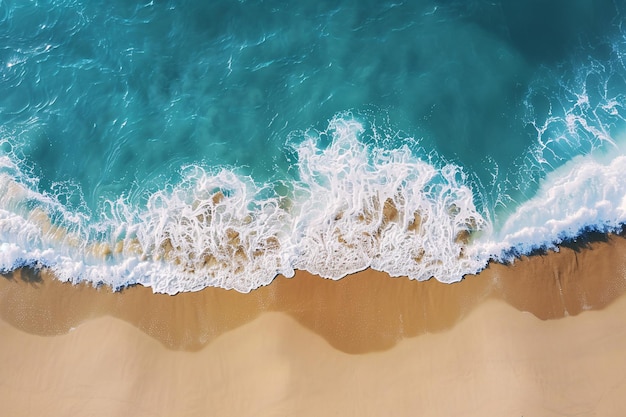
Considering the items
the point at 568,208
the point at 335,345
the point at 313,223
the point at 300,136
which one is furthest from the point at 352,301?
A: the point at 568,208

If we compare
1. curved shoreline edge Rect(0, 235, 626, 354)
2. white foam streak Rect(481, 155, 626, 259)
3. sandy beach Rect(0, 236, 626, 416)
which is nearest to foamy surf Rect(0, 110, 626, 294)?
white foam streak Rect(481, 155, 626, 259)

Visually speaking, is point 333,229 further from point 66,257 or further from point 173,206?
point 66,257

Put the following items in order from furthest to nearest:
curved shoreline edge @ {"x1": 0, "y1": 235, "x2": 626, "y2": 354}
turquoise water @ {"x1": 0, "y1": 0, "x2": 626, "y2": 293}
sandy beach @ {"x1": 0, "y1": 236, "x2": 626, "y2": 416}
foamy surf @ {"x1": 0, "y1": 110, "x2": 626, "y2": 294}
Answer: turquoise water @ {"x1": 0, "y1": 0, "x2": 626, "y2": 293}, foamy surf @ {"x1": 0, "y1": 110, "x2": 626, "y2": 294}, curved shoreline edge @ {"x1": 0, "y1": 235, "x2": 626, "y2": 354}, sandy beach @ {"x1": 0, "y1": 236, "x2": 626, "y2": 416}

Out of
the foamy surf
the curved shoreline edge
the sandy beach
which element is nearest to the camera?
the sandy beach

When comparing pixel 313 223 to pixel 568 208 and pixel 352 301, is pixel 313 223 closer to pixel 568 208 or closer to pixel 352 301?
pixel 352 301

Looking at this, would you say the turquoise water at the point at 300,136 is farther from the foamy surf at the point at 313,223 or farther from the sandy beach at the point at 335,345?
the sandy beach at the point at 335,345

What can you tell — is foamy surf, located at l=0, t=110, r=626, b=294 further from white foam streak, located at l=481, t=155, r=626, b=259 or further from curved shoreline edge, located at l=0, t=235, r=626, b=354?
curved shoreline edge, located at l=0, t=235, r=626, b=354

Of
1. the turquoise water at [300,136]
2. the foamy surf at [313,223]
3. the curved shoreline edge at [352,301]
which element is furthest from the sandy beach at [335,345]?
the turquoise water at [300,136]
